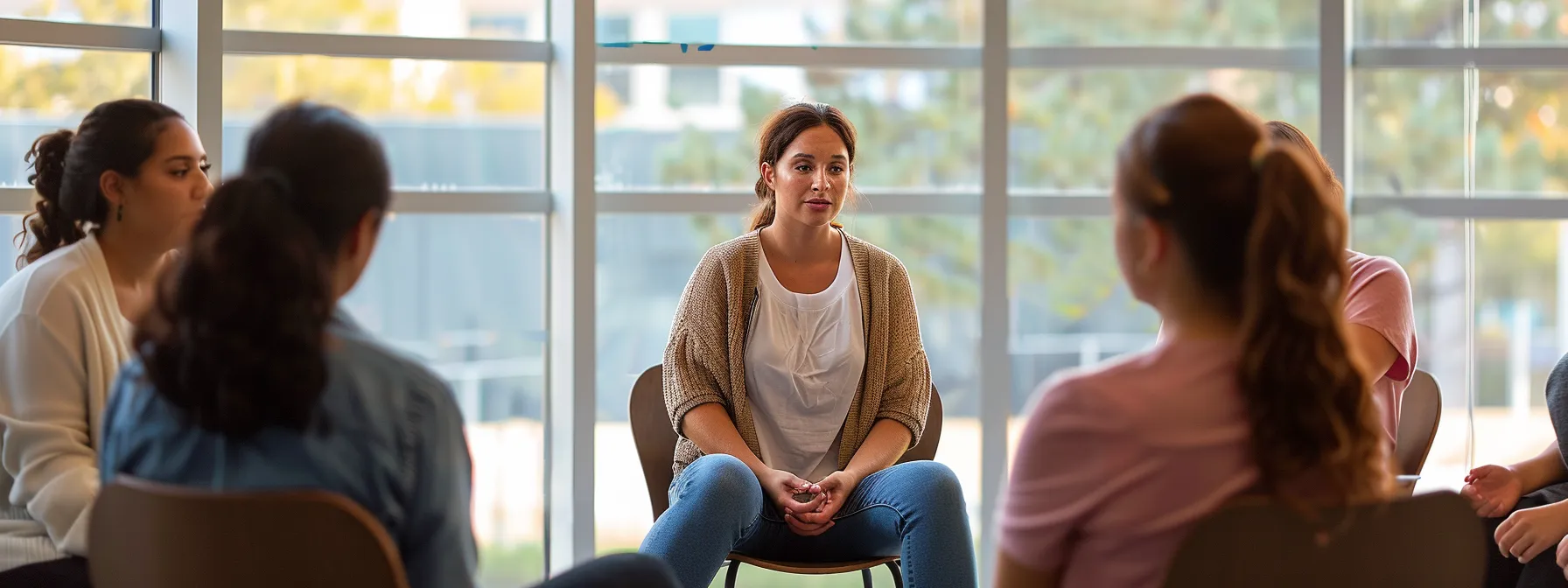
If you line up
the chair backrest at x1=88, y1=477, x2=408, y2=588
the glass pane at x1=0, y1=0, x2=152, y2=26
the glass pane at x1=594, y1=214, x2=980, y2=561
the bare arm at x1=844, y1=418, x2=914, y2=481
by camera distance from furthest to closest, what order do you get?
the glass pane at x1=594, y1=214, x2=980, y2=561, the glass pane at x1=0, y1=0, x2=152, y2=26, the bare arm at x1=844, y1=418, x2=914, y2=481, the chair backrest at x1=88, y1=477, x2=408, y2=588

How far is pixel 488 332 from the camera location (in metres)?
3.46

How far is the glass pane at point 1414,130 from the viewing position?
3.45 m

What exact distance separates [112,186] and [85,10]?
3.94 ft

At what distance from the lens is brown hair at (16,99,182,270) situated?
2.08 meters

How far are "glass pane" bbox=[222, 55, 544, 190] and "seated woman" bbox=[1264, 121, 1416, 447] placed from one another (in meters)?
2.01

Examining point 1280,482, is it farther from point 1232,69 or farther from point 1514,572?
point 1232,69

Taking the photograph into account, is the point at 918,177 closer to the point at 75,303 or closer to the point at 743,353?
the point at 743,353

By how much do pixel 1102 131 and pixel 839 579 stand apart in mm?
1494

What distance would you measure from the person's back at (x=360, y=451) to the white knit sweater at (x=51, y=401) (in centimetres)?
66

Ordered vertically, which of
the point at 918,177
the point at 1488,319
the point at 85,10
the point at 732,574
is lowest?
the point at 732,574

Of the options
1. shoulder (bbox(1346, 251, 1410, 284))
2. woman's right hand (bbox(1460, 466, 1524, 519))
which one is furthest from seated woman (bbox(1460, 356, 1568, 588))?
shoulder (bbox(1346, 251, 1410, 284))

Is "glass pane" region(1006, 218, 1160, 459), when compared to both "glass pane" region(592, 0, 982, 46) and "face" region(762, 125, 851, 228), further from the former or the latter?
"face" region(762, 125, 851, 228)

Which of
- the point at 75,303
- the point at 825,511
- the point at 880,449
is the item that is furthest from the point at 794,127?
the point at 75,303

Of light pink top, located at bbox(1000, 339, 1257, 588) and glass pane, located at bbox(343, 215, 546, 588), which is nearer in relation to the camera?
light pink top, located at bbox(1000, 339, 1257, 588)
